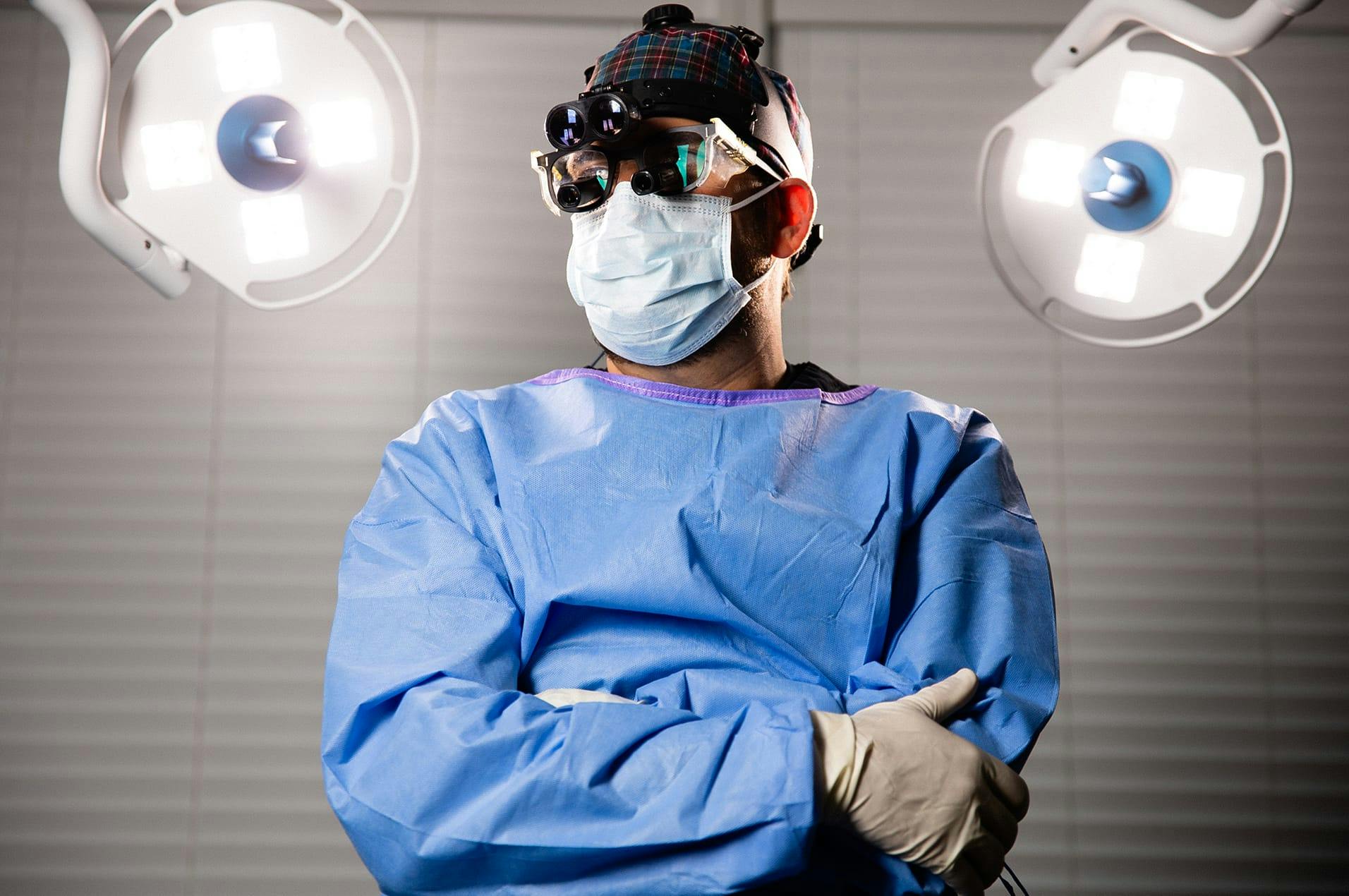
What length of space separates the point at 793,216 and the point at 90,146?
3.04 ft

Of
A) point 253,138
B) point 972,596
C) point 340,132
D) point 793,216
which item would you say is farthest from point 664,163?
point 972,596

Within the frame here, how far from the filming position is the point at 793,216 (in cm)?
157

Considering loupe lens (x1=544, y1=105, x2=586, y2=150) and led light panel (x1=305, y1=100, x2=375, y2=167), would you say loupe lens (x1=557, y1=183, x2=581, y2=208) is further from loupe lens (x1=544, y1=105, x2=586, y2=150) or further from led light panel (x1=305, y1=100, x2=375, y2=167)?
led light panel (x1=305, y1=100, x2=375, y2=167)

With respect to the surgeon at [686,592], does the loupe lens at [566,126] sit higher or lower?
higher

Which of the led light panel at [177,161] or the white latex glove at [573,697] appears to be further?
the led light panel at [177,161]

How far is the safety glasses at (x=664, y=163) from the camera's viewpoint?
1438mm

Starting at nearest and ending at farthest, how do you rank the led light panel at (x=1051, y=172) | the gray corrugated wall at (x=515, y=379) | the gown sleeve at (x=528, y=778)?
1. the gown sleeve at (x=528, y=778)
2. the led light panel at (x=1051, y=172)
3. the gray corrugated wall at (x=515, y=379)

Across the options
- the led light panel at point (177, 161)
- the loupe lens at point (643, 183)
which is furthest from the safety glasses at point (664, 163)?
the led light panel at point (177, 161)

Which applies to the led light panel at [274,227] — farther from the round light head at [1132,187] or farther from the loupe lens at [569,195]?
the round light head at [1132,187]

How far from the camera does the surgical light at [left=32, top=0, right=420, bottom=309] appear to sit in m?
1.50

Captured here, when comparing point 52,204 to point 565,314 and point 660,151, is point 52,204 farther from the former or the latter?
point 660,151

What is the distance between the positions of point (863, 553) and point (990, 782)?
0.96 feet

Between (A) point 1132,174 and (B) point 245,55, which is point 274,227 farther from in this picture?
(A) point 1132,174

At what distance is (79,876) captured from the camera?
8.79 feet
